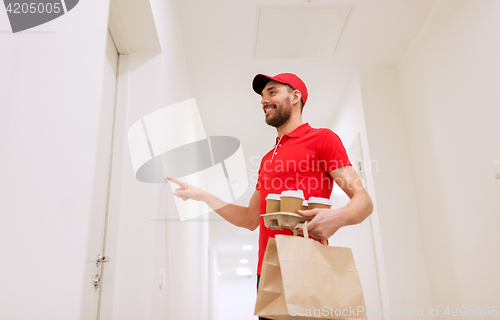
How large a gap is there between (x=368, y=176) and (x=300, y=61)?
95 cm

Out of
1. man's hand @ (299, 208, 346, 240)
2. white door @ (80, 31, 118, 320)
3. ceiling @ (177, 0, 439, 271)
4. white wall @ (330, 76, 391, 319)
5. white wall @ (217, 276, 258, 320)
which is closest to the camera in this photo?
man's hand @ (299, 208, 346, 240)

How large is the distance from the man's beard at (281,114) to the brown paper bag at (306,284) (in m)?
0.57

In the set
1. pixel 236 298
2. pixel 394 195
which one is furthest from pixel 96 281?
pixel 236 298

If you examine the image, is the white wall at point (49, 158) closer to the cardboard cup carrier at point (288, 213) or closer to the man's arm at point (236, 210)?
the cardboard cup carrier at point (288, 213)

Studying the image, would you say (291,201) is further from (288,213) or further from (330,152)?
(330,152)

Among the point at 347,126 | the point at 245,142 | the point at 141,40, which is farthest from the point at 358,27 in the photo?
the point at 245,142

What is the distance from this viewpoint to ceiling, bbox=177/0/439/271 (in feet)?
A: 7.64

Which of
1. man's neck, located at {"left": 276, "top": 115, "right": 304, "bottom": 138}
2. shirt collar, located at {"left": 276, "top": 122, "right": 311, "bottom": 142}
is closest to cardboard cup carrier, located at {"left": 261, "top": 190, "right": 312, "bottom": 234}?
shirt collar, located at {"left": 276, "top": 122, "right": 311, "bottom": 142}

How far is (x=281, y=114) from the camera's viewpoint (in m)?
1.41

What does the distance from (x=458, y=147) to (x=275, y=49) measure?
130 centimetres

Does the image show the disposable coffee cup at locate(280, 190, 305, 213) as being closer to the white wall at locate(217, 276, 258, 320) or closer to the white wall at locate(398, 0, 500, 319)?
the white wall at locate(398, 0, 500, 319)

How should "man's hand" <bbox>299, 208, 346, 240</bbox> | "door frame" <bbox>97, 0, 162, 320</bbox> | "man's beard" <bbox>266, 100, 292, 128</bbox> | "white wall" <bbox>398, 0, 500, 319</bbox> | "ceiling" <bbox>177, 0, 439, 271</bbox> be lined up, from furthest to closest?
"ceiling" <bbox>177, 0, 439, 271</bbox> → "white wall" <bbox>398, 0, 500, 319</bbox> → "man's beard" <bbox>266, 100, 292, 128</bbox> → "door frame" <bbox>97, 0, 162, 320</bbox> → "man's hand" <bbox>299, 208, 346, 240</bbox>

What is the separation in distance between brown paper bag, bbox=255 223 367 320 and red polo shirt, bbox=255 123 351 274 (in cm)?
21

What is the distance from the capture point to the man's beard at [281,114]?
1415 mm
